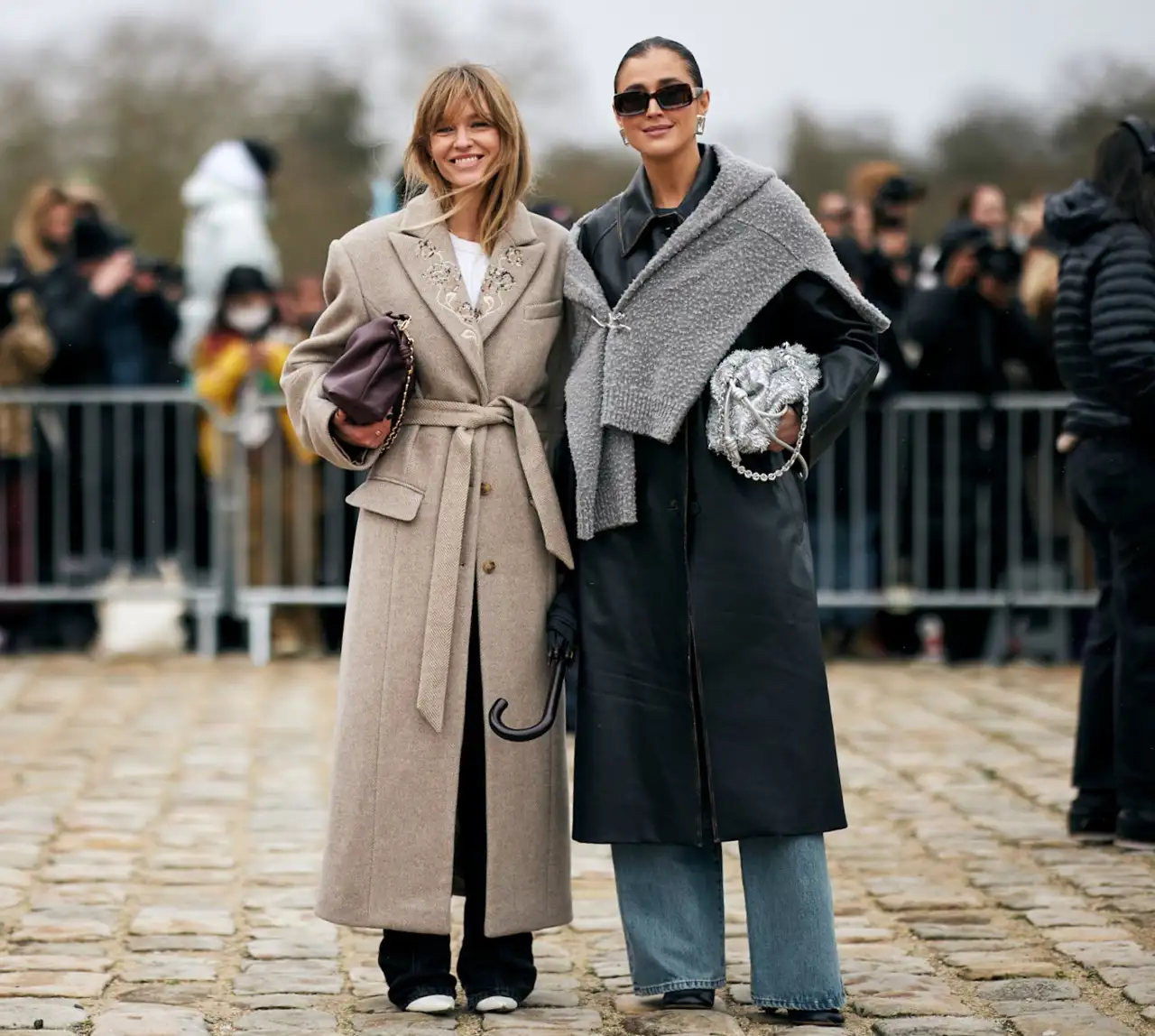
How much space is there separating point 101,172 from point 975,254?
20.5m

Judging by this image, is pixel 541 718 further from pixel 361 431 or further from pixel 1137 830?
pixel 1137 830

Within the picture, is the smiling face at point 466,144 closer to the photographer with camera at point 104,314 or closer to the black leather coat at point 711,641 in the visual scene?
the black leather coat at point 711,641

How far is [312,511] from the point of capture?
1114cm

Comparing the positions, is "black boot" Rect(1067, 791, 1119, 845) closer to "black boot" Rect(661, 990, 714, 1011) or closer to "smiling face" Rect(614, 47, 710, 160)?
"black boot" Rect(661, 990, 714, 1011)

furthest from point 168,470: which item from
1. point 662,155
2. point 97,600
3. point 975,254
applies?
point 662,155

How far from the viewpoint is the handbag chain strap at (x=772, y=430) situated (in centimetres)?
441

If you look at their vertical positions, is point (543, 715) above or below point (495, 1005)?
above

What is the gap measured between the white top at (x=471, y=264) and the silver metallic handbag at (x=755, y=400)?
22.6 inches

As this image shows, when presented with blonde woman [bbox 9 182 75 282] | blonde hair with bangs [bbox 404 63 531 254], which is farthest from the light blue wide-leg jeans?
blonde woman [bbox 9 182 75 282]

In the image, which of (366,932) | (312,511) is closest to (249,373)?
(312,511)

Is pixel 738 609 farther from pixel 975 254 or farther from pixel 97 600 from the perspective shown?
pixel 97 600

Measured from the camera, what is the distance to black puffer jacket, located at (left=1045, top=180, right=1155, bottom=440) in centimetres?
633

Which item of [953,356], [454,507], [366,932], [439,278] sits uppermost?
[439,278]

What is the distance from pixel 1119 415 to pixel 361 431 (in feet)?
9.04
